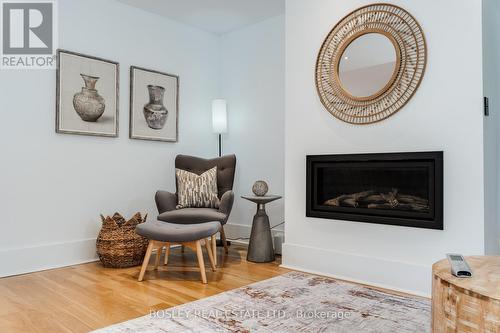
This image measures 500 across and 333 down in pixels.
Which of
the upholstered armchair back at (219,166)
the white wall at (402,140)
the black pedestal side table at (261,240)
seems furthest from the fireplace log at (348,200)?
the upholstered armchair back at (219,166)

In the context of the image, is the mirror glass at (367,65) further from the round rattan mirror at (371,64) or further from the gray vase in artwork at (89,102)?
the gray vase in artwork at (89,102)

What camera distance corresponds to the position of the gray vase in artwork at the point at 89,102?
343 centimetres

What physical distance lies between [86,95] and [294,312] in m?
2.67

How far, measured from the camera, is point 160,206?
11.7ft

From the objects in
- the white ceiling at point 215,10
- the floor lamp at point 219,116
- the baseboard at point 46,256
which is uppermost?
the white ceiling at point 215,10

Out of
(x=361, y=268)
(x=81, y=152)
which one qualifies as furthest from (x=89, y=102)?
(x=361, y=268)

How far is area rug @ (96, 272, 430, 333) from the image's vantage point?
191cm

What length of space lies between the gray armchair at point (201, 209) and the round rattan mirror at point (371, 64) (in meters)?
1.28

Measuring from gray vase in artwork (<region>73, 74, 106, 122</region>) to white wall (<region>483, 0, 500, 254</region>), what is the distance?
3.14m

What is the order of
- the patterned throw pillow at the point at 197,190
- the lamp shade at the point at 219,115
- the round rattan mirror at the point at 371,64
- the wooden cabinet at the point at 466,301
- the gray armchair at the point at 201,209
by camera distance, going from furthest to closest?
1. the lamp shade at the point at 219,115
2. the patterned throw pillow at the point at 197,190
3. the gray armchair at the point at 201,209
4. the round rattan mirror at the point at 371,64
5. the wooden cabinet at the point at 466,301

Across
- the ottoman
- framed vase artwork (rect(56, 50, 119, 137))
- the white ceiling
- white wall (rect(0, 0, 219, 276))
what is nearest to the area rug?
the ottoman

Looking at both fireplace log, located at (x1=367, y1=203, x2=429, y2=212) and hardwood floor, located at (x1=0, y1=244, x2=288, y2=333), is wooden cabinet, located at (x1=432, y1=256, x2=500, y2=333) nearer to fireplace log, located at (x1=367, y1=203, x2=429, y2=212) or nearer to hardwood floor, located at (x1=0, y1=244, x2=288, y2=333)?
fireplace log, located at (x1=367, y1=203, x2=429, y2=212)

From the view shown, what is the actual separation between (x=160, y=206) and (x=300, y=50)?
6.27 feet

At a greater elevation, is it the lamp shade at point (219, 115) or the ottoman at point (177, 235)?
the lamp shade at point (219, 115)
